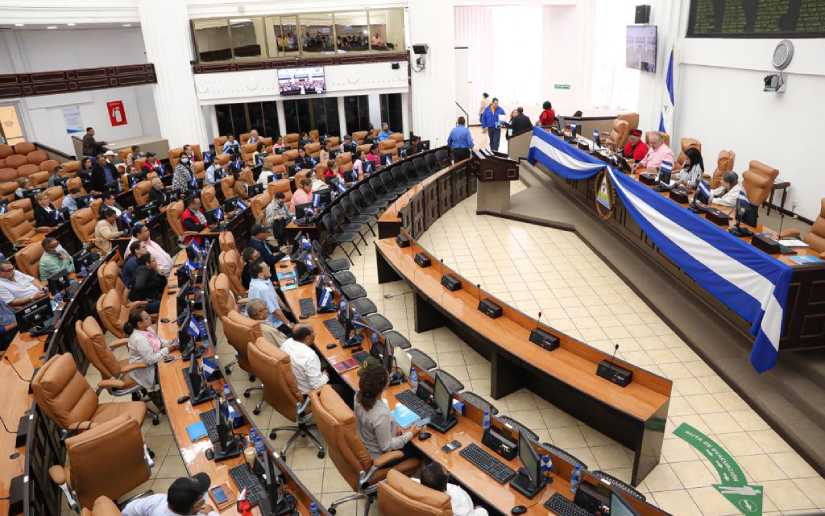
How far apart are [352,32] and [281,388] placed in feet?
51.6

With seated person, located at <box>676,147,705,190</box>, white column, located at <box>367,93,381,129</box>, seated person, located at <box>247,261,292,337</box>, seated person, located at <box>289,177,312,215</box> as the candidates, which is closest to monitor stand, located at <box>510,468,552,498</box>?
seated person, located at <box>247,261,292,337</box>

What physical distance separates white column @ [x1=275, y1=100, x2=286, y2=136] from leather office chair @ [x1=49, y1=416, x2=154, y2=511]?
16.2 metres

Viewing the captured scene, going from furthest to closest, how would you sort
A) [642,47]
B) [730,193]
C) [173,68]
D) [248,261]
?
[173,68]
[642,47]
[730,193]
[248,261]

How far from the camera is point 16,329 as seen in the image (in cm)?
787

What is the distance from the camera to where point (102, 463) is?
4.84m

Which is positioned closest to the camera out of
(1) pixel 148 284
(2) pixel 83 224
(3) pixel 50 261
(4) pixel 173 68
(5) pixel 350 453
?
(5) pixel 350 453

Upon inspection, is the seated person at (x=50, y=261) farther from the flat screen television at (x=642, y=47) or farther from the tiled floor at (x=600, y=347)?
the flat screen television at (x=642, y=47)

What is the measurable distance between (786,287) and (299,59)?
16.1 m

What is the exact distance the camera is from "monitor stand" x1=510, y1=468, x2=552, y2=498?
4410 mm

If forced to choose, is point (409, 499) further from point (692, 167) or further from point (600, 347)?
point (692, 167)

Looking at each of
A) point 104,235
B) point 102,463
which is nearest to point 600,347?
point 102,463

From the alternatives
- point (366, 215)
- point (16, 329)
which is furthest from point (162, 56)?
point (16, 329)

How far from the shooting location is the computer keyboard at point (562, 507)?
4.24 metres

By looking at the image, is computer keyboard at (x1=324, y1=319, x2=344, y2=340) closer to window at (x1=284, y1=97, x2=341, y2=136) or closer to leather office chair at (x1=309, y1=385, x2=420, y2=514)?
leather office chair at (x1=309, y1=385, x2=420, y2=514)
